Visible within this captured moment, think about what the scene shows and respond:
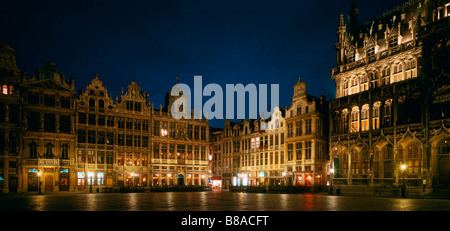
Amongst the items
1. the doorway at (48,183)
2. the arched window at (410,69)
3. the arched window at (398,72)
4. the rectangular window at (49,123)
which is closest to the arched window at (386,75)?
the arched window at (398,72)

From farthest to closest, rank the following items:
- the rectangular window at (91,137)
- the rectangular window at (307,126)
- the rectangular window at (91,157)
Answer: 1. the rectangular window at (91,137)
2. the rectangular window at (91,157)
3. the rectangular window at (307,126)

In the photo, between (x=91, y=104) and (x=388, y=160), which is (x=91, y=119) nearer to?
(x=91, y=104)

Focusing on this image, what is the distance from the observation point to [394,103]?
43.4 metres

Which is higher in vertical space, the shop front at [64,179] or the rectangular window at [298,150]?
the rectangular window at [298,150]

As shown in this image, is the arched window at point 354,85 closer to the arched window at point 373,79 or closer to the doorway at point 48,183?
the arched window at point 373,79

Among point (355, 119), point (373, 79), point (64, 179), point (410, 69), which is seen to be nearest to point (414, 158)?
point (410, 69)

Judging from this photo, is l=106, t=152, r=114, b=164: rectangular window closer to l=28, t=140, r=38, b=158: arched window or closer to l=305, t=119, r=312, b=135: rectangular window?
l=28, t=140, r=38, b=158: arched window

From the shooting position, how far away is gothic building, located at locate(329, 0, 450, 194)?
39469mm

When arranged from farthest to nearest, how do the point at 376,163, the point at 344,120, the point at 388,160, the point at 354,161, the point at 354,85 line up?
the point at 354,85 < the point at 344,120 < the point at 354,161 < the point at 376,163 < the point at 388,160

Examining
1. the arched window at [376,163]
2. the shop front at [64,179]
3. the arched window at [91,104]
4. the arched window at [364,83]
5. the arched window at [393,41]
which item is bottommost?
the shop front at [64,179]

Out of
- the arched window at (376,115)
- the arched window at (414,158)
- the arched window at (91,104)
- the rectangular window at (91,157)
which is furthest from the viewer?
the arched window at (91,104)

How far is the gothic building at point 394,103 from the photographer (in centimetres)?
3947

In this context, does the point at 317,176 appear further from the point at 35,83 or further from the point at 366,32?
the point at 35,83

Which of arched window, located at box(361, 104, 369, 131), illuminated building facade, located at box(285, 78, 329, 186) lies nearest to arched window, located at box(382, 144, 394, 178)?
arched window, located at box(361, 104, 369, 131)
